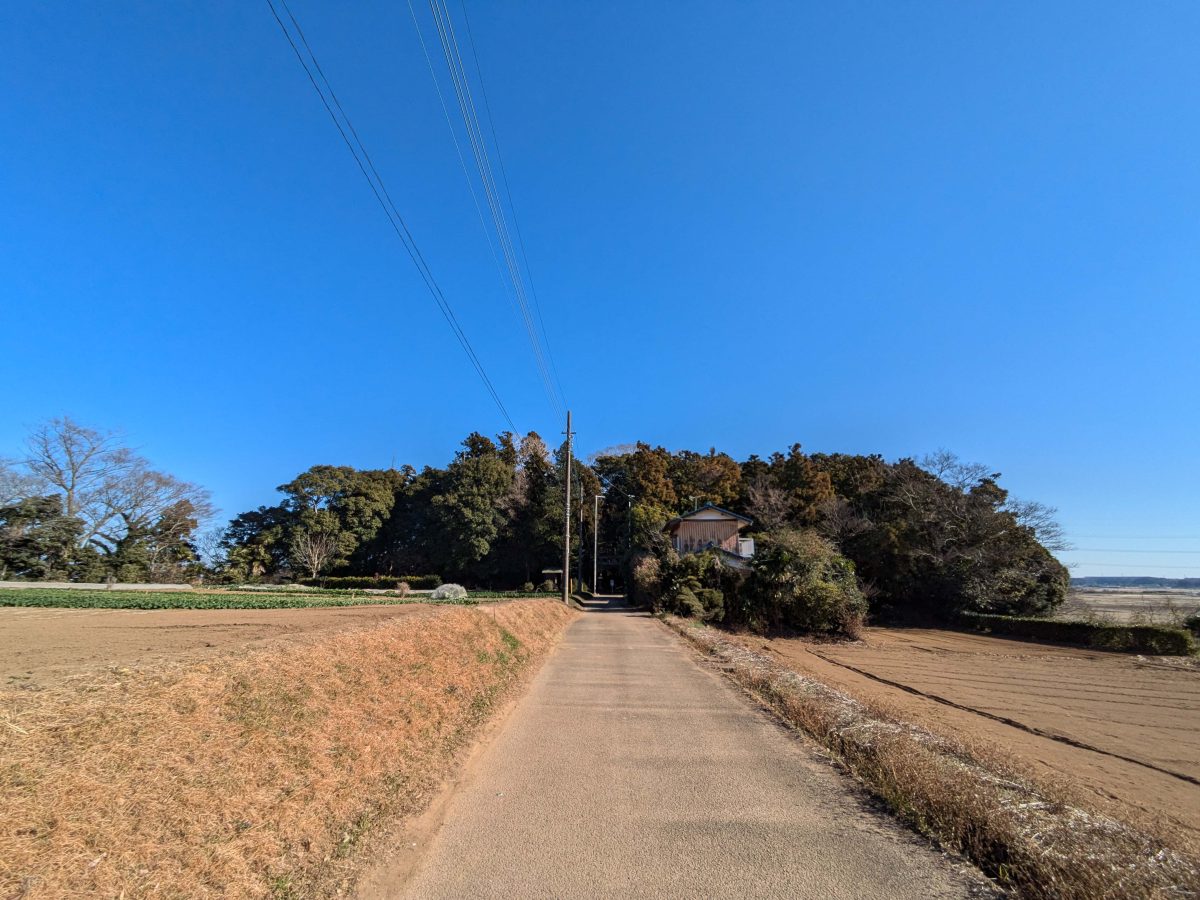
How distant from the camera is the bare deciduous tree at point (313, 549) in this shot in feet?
164

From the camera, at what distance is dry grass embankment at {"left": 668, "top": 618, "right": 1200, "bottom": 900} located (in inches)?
135

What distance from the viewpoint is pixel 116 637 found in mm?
11820

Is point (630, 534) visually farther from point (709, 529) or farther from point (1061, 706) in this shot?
point (1061, 706)

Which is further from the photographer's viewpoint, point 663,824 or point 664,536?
point 664,536

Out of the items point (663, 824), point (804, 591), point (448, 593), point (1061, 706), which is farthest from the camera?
point (448, 593)

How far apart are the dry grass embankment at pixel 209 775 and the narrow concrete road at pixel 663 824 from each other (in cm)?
77

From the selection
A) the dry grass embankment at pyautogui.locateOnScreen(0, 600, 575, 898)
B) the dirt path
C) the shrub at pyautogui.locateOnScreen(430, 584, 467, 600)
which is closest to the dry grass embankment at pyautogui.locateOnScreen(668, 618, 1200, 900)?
the dry grass embankment at pyautogui.locateOnScreen(0, 600, 575, 898)

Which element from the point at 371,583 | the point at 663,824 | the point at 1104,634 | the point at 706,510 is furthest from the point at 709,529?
the point at 663,824

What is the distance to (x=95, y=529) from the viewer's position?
4116cm

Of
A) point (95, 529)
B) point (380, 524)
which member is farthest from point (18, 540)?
point (380, 524)

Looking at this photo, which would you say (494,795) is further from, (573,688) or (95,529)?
(95,529)

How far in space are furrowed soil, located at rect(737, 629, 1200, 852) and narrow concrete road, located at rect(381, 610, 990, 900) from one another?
2.71m

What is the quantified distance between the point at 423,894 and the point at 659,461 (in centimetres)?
5373

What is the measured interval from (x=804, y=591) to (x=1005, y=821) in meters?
21.3
